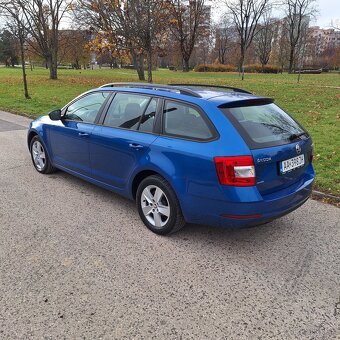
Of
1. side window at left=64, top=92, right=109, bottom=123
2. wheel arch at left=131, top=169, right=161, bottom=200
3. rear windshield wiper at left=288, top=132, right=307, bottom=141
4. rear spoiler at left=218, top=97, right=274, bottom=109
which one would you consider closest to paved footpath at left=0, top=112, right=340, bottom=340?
wheel arch at left=131, top=169, right=161, bottom=200

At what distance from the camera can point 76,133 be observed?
4.42 m

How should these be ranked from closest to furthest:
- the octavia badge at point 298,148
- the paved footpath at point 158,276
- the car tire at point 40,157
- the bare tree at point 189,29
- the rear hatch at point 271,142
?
the paved footpath at point 158,276, the rear hatch at point 271,142, the octavia badge at point 298,148, the car tire at point 40,157, the bare tree at point 189,29

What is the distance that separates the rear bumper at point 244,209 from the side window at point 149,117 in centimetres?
101

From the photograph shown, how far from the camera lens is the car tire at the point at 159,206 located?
130 inches

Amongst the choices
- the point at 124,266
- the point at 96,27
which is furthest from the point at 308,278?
the point at 96,27

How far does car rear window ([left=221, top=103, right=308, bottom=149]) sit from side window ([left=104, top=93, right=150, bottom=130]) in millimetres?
1065

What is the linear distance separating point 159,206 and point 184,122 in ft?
3.02

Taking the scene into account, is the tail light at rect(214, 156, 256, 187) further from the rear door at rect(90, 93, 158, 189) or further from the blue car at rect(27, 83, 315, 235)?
the rear door at rect(90, 93, 158, 189)

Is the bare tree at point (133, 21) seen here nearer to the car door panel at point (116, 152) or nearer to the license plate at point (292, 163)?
the car door panel at point (116, 152)

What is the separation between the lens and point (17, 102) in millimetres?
14109

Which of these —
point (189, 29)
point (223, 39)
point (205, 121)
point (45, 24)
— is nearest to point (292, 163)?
point (205, 121)

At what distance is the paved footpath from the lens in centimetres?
233

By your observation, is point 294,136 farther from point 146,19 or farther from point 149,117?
point 146,19

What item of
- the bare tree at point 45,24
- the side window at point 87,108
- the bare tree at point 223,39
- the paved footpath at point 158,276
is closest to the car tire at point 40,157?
the side window at point 87,108
